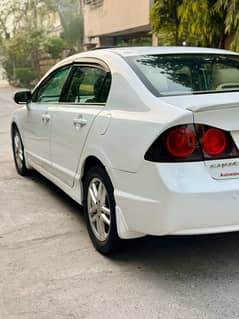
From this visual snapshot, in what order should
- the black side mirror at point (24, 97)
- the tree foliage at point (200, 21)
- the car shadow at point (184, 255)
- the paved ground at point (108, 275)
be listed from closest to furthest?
1. the paved ground at point (108, 275)
2. the car shadow at point (184, 255)
3. the black side mirror at point (24, 97)
4. the tree foliage at point (200, 21)

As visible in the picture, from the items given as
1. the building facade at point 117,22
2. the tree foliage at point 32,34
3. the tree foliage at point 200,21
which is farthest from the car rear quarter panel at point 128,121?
the tree foliage at point 32,34

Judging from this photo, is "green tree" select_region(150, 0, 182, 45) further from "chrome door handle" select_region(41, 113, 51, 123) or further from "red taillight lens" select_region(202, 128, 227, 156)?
"red taillight lens" select_region(202, 128, 227, 156)

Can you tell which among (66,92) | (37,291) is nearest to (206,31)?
(66,92)

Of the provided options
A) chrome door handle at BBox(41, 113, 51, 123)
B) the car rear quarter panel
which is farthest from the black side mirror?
the car rear quarter panel

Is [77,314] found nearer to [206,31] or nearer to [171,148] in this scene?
[171,148]

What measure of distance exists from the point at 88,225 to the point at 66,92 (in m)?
1.45

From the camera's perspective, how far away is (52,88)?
5246 millimetres

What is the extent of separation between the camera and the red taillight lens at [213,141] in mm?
2969

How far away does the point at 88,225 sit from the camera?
12.9ft

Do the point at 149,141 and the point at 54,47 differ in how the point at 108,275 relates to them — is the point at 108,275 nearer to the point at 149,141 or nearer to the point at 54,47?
the point at 149,141

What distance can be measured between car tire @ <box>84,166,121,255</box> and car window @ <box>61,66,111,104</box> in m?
0.64

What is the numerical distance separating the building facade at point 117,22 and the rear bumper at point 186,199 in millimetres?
11048

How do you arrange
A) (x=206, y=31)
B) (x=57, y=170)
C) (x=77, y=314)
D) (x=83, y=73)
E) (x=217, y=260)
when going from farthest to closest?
(x=206, y=31), (x=57, y=170), (x=83, y=73), (x=217, y=260), (x=77, y=314)

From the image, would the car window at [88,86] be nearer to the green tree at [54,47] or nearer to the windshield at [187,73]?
the windshield at [187,73]
